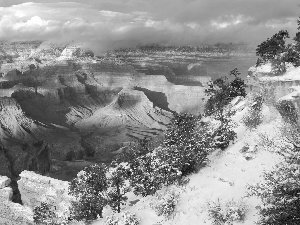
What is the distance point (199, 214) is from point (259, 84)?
1948cm

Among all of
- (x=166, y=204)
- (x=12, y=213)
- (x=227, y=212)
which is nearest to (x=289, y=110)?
(x=227, y=212)


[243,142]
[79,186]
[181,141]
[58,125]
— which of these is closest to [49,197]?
[79,186]

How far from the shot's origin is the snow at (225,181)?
27.2 meters

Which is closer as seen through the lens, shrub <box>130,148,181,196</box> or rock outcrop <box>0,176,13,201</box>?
shrub <box>130,148,181,196</box>

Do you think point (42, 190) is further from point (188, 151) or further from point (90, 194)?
point (188, 151)

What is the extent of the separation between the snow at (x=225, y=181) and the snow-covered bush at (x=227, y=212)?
421mm

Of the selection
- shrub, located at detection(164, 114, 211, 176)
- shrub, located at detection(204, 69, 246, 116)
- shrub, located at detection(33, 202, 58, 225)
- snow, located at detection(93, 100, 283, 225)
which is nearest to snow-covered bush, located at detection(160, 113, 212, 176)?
shrub, located at detection(164, 114, 211, 176)

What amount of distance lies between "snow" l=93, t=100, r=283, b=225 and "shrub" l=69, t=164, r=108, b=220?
1911 mm

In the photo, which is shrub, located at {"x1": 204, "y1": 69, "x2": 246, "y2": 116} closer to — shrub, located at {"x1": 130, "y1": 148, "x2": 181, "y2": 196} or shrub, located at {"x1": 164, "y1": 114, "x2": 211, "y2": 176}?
shrub, located at {"x1": 164, "y1": 114, "x2": 211, "y2": 176}

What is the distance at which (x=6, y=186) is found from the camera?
73.4 m

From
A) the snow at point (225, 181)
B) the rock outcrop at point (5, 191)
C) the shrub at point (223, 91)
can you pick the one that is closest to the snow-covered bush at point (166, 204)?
the snow at point (225, 181)

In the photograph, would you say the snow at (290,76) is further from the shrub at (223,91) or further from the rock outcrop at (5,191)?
the rock outcrop at (5,191)

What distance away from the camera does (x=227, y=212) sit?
989 inches

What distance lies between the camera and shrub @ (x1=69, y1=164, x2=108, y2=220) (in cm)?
3731
